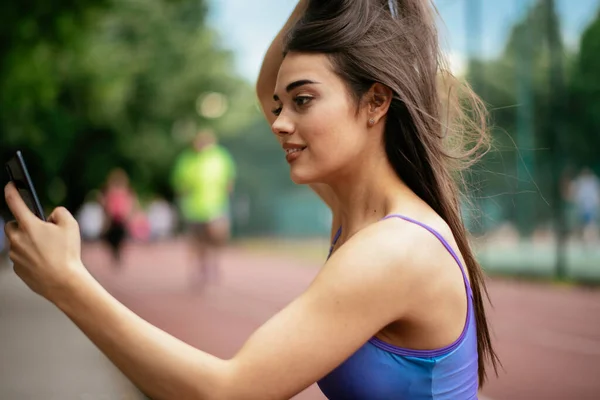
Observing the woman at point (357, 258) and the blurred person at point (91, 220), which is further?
the blurred person at point (91, 220)

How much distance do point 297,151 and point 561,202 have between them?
40.5 ft

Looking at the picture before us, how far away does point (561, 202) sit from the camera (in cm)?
1319

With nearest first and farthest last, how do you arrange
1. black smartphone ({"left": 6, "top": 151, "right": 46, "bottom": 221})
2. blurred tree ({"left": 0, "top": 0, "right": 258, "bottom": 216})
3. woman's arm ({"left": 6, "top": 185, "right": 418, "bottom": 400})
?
woman's arm ({"left": 6, "top": 185, "right": 418, "bottom": 400}) → black smartphone ({"left": 6, "top": 151, "right": 46, "bottom": 221}) → blurred tree ({"left": 0, "top": 0, "right": 258, "bottom": 216})

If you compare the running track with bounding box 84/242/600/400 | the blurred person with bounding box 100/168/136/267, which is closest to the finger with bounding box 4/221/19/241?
the running track with bounding box 84/242/600/400

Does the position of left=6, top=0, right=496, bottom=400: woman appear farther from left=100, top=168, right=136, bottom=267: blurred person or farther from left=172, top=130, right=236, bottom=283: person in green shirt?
left=100, top=168, right=136, bottom=267: blurred person

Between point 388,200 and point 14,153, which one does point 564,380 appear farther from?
point 14,153

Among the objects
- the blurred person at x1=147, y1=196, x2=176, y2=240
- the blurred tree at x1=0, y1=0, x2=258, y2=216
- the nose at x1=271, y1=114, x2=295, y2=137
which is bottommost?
the blurred person at x1=147, y1=196, x2=176, y2=240

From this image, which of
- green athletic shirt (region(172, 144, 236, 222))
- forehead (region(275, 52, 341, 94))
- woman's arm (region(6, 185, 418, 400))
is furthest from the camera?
green athletic shirt (region(172, 144, 236, 222))

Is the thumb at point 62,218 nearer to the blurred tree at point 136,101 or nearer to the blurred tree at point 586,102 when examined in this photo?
the blurred tree at point 586,102

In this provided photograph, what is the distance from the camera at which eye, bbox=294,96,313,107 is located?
5.36 ft

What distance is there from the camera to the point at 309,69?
1.63 m

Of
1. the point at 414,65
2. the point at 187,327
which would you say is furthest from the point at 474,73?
the point at 414,65

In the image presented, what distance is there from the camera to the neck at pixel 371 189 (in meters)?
1.70

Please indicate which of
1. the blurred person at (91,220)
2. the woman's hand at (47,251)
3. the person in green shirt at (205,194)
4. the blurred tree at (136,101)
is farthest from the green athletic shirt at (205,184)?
the blurred person at (91,220)
